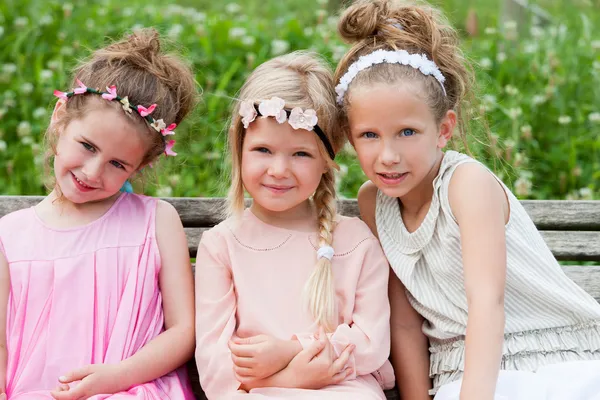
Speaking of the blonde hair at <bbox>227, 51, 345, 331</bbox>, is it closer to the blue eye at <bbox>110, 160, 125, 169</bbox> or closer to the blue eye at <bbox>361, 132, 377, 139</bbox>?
the blue eye at <bbox>361, 132, 377, 139</bbox>

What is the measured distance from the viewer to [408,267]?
7.84 ft

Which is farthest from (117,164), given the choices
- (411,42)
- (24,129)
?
(24,129)

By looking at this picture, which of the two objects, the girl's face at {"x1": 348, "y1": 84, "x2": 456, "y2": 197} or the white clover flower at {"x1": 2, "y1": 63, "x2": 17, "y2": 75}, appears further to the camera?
the white clover flower at {"x1": 2, "y1": 63, "x2": 17, "y2": 75}

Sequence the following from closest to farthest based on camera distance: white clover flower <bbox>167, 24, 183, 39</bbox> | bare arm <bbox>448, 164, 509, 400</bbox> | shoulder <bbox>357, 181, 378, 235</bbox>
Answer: bare arm <bbox>448, 164, 509, 400</bbox>, shoulder <bbox>357, 181, 378, 235</bbox>, white clover flower <bbox>167, 24, 183, 39</bbox>

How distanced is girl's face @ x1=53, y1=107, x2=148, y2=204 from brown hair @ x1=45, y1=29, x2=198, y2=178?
32mm

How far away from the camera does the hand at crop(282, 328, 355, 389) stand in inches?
85.4

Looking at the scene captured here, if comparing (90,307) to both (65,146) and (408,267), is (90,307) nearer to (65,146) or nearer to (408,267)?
(65,146)

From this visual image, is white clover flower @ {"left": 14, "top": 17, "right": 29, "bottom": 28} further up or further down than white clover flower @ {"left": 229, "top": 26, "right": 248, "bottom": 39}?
further down

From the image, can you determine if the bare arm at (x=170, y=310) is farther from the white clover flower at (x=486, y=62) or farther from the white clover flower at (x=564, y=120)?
the white clover flower at (x=486, y=62)

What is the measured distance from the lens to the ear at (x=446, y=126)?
2.34 metres

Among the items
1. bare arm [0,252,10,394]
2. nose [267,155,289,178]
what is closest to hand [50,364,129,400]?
bare arm [0,252,10,394]

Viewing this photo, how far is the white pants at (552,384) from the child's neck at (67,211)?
46.8 inches

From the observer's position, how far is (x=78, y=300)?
2344 mm

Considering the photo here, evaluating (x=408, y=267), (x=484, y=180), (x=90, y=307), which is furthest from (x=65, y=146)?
(x=484, y=180)
